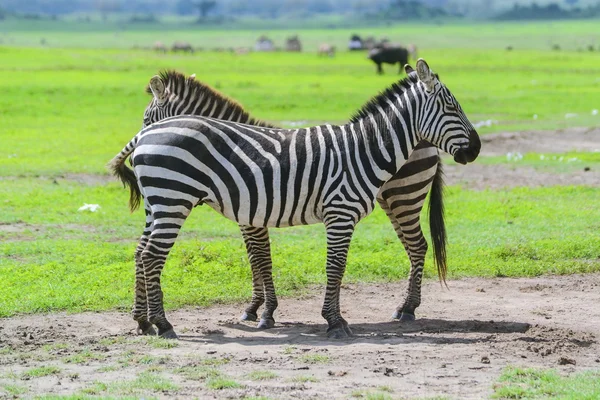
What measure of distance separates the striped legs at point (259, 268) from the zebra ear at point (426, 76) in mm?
2057

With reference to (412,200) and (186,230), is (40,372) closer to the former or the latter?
(412,200)

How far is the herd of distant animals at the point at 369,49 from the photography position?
49438 millimetres

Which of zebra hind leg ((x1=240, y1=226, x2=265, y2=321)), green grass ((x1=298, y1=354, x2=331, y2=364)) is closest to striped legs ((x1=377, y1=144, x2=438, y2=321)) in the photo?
zebra hind leg ((x1=240, y1=226, x2=265, y2=321))

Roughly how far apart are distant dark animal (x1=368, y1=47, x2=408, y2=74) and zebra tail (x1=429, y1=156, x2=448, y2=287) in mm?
38672

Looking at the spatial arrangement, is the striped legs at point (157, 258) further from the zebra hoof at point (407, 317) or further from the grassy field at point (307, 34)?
the grassy field at point (307, 34)

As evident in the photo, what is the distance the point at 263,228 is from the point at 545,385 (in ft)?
11.3

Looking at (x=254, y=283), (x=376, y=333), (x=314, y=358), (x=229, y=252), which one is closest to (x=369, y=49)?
(x=229, y=252)

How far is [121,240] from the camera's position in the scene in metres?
12.2

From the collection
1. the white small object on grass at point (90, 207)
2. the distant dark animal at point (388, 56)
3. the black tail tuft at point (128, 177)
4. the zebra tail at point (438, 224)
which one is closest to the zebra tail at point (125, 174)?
the black tail tuft at point (128, 177)

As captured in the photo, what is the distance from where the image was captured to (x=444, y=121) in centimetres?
860

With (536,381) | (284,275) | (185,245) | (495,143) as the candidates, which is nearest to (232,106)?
(284,275)

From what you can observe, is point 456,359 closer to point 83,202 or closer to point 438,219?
point 438,219

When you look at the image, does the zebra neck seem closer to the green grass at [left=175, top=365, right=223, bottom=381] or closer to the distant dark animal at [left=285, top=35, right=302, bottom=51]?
the green grass at [left=175, top=365, right=223, bottom=381]

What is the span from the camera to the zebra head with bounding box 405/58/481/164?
859 centimetres
